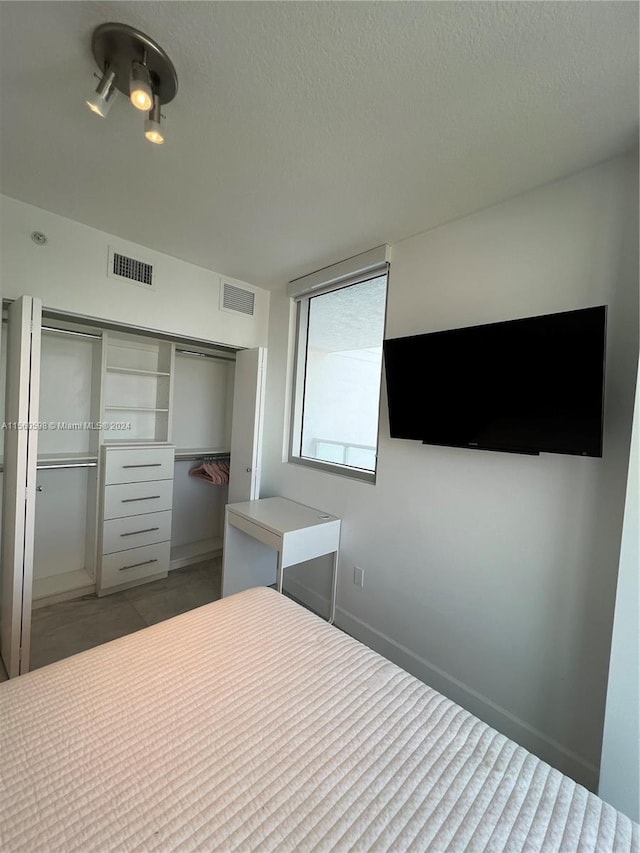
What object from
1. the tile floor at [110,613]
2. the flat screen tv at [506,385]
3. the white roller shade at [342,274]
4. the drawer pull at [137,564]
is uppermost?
the white roller shade at [342,274]

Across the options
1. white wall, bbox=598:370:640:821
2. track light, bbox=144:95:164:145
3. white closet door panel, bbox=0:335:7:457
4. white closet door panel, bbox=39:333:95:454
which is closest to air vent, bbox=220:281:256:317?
white closet door panel, bbox=39:333:95:454

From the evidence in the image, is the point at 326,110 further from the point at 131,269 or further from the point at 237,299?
the point at 237,299

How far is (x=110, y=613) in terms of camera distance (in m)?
2.49

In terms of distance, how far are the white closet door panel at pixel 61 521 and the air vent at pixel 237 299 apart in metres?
1.71

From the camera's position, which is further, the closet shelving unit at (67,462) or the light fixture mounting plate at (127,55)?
the closet shelving unit at (67,462)

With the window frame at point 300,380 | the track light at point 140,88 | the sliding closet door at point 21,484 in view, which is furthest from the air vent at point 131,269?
the track light at point 140,88

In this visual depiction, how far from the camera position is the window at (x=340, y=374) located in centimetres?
243

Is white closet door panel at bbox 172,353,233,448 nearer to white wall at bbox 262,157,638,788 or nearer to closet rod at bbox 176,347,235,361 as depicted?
closet rod at bbox 176,347,235,361

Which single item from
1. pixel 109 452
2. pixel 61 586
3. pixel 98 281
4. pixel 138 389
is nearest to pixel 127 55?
pixel 98 281

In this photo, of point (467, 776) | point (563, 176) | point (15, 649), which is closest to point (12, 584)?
point (15, 649)

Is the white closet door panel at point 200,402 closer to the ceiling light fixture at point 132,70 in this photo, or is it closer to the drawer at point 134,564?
the drawer at point 134,564

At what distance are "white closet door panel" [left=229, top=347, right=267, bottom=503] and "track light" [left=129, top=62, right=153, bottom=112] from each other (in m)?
1.82

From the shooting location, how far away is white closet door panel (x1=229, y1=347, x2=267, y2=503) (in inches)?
112

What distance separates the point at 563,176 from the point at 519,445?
3.87 feet
